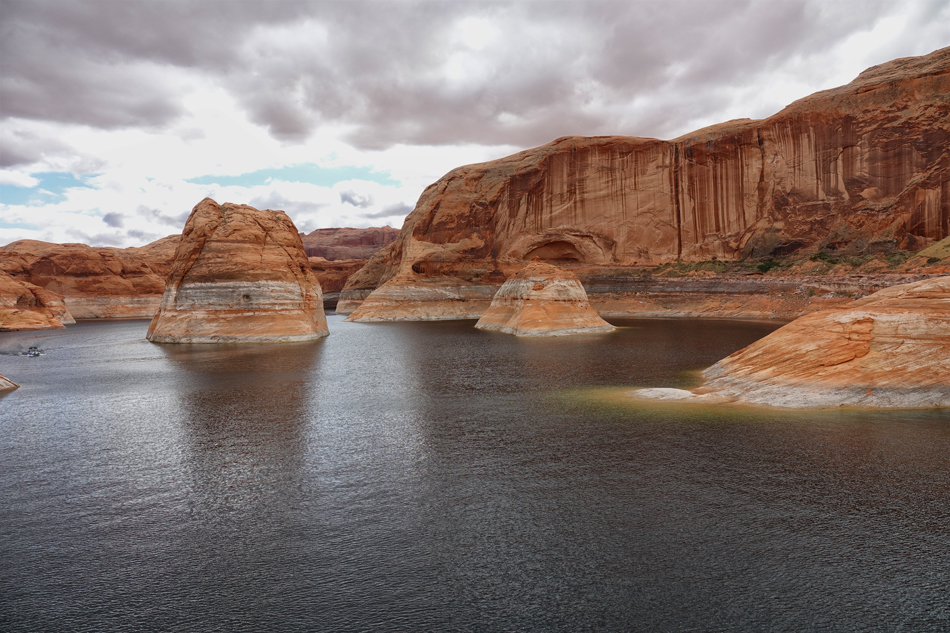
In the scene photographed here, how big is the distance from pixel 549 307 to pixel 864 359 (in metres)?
Answer: 28.2

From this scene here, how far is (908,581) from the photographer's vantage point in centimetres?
566

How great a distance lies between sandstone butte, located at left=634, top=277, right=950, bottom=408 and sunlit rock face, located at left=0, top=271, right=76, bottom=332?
219 ft

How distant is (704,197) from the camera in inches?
3098

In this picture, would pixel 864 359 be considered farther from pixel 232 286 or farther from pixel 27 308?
pixel 27 308

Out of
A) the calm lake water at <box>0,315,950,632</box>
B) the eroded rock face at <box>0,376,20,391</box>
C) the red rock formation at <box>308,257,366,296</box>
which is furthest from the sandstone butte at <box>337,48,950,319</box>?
the calm lake water at <box>0,315,950,632</box>

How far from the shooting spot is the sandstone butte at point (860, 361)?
13.4 metres

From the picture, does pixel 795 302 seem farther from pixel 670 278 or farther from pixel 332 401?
pixel 332 401

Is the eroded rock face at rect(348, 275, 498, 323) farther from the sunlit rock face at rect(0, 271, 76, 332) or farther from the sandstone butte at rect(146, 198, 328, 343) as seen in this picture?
the sunlit rock face at rect(0, 271, 76, 332)

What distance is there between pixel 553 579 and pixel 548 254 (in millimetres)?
82252

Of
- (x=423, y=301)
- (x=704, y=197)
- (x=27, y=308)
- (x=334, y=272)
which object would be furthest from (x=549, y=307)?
(x=334, y=272)

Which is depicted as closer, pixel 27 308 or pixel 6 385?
pixel 6 385

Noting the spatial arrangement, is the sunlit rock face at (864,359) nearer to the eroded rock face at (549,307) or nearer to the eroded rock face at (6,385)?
the eroded rock face at (6,385)

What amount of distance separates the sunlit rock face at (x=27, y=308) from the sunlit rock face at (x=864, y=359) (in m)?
68.3

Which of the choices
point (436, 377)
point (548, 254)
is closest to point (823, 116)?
point (548, 254)
